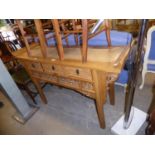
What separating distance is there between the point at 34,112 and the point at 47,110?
20cm

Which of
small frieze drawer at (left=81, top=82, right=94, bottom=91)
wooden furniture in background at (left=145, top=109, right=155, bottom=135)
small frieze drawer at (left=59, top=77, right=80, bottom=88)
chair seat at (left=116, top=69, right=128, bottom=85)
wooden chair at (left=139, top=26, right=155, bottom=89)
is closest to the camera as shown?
wooden furniture in background at (left=145, top=109, right=155, bottom=135)

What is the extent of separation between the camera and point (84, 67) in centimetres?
117

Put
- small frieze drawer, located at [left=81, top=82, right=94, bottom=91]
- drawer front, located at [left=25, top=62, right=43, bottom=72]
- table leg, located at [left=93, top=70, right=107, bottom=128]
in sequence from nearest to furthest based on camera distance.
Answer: table leg, located at [left=93, top=70, right=107, bottom=128]
small frieze drawer, located at [left=81, top=82, right=94, bottom=91]
drawer front, located at [left=25, top=62, right=43, bottom=72]

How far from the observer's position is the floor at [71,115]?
1.73 m

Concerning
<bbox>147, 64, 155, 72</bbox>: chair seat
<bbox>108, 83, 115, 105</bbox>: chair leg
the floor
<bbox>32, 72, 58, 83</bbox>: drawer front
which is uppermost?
<bbox>32, 72, 58, 83</bbox>: drawer front

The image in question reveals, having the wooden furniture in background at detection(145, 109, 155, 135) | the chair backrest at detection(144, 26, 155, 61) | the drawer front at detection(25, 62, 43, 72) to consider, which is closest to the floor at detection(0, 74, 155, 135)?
the wooden furniture in background at detection(145, 109, 155, 135)

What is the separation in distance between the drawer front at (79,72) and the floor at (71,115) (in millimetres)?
747

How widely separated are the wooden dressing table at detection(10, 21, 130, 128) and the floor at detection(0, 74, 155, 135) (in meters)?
0.23

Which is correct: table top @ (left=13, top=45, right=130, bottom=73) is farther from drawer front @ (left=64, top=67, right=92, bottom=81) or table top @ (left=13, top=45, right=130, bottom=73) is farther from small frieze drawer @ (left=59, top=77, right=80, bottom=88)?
small frieze drawer @ (left=59, top=77, right=80, bottom=88)

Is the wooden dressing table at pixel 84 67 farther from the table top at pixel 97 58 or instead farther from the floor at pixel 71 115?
the floor at pixel 71 115

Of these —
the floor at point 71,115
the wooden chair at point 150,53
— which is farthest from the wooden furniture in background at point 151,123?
the wooden chair at point 150,53

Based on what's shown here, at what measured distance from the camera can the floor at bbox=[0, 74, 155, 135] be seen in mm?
1730

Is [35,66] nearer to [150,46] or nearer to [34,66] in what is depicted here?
[34,66]
